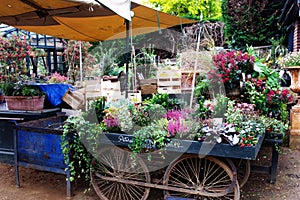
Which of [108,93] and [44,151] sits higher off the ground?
[108,93]

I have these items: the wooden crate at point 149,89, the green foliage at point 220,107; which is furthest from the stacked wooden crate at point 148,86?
the green foliage at point 220,107

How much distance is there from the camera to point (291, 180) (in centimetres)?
330

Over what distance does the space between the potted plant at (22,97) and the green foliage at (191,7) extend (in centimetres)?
1086

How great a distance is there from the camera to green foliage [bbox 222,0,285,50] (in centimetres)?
947

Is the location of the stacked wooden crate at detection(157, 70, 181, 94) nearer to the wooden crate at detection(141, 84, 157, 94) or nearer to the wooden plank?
the wooden crate at detection(141, 84, 157, 94)

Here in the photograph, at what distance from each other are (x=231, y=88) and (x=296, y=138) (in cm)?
173

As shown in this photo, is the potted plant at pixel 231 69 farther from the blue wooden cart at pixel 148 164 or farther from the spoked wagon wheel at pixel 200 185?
the spoked wagon wheel at pixel 200 185

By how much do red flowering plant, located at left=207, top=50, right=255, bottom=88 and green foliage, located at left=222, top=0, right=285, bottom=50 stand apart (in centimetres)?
628

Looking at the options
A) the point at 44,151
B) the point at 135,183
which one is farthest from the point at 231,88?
the point at 44,151

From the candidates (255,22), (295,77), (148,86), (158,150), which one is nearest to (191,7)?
(255,22)

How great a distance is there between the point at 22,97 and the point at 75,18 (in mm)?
1436

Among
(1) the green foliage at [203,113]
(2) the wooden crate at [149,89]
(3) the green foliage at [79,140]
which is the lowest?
(3) the green foliage at [79,140]

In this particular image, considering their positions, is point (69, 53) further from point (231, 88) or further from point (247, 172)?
point (247, 172)

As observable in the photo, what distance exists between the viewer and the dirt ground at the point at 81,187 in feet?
9.85
